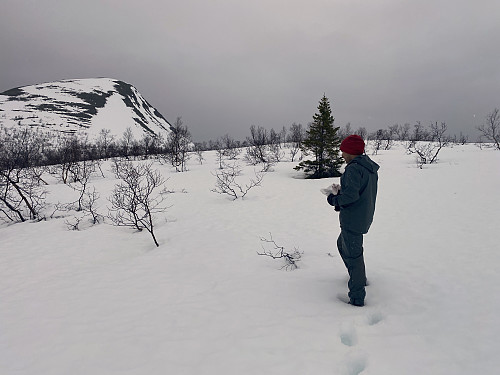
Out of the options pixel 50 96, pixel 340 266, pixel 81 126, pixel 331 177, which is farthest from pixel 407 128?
pixel 50 96

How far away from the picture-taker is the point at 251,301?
142 inches

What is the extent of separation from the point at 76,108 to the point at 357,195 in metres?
121

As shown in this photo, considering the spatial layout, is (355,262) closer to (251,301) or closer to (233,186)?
(251,301)

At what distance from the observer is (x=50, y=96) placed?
10325 cm

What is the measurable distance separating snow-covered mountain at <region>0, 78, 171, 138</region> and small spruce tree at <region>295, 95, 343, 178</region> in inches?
3021

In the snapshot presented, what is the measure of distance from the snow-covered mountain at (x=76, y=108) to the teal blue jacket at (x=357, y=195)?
284 ft

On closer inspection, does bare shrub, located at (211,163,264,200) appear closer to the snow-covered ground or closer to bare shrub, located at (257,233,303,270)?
the snow-covered ground

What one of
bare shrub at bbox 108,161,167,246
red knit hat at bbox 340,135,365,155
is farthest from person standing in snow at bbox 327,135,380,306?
bare shrub at bbox 108,161,167,246

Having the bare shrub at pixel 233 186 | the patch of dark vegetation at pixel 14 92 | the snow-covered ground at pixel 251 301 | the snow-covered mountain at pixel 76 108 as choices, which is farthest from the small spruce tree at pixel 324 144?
the patch of dark vegetation at pixel 14 92

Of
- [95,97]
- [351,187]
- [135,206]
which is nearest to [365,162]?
[351,187]

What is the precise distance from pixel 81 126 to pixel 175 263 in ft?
310

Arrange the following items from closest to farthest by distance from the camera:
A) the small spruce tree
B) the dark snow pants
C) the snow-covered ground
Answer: the snow-covered ground → the dark snow pants → the small spruce tree

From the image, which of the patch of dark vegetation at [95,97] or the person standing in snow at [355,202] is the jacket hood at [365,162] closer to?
the person standing in snow at [355,202]

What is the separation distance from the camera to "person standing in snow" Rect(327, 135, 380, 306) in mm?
2953
